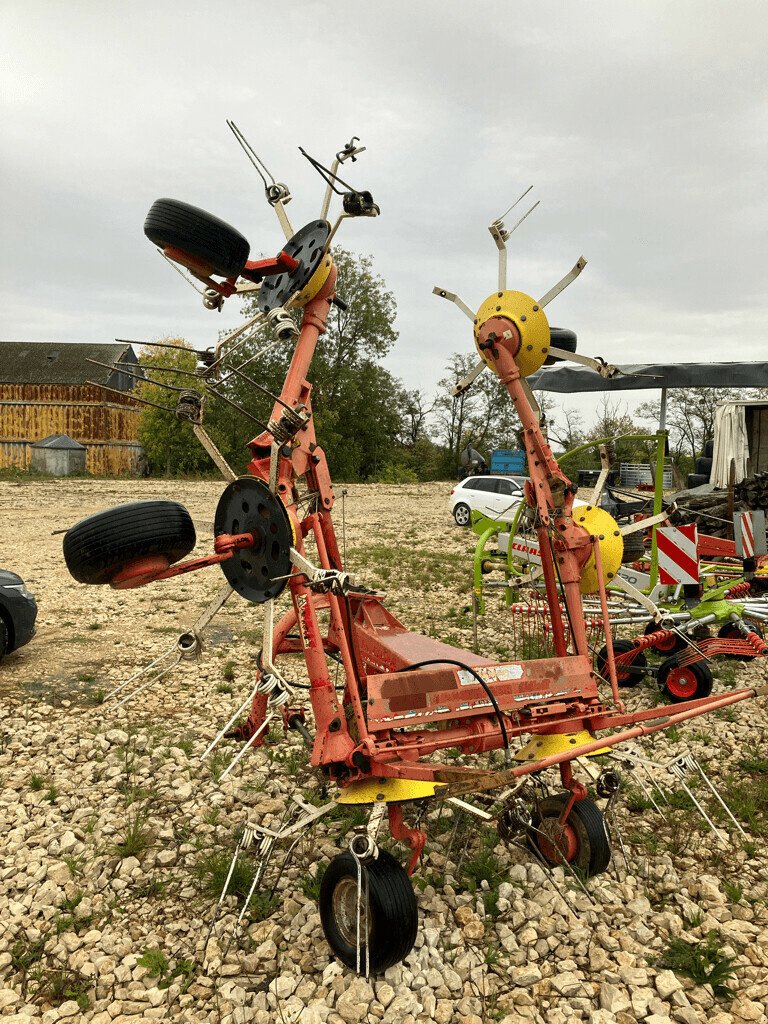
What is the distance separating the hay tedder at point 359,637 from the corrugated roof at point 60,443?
130ft

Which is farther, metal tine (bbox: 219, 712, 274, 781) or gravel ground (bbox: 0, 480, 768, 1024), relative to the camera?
gravel ground (bbox: 0, 480, 768, 1024)

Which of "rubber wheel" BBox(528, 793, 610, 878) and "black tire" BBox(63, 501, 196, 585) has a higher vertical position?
"black tire" BBox(63, 501, 196, 585)

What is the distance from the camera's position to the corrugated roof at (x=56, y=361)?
1762 inches

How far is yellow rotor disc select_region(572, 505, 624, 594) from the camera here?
5.03 m

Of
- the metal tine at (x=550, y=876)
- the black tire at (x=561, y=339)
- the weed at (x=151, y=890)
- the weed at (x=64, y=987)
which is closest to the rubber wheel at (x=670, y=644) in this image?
the black tire at (x=561, y=339)

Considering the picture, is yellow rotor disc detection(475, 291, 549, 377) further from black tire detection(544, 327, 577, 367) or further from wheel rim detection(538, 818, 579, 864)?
wheel rim detection(538, 818, 579, 864)

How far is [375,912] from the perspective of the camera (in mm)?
3307

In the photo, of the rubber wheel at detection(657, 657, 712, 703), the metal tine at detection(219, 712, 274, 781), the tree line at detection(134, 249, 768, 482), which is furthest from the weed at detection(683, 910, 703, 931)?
the tree line at detection(134, 249, 768, 482)

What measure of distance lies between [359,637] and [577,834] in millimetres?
1724

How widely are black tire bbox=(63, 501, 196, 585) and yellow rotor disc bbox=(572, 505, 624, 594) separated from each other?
2731 mm

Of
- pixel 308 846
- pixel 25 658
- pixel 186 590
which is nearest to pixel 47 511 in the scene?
pixel 186 590

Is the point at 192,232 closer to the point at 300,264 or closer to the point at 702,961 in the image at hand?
the point at 300,264

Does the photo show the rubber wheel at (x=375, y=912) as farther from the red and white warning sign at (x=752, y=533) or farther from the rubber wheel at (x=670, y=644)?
the red and white warning sign at (x=752, y=533)

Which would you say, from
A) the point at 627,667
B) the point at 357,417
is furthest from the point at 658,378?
the point at 357,417
